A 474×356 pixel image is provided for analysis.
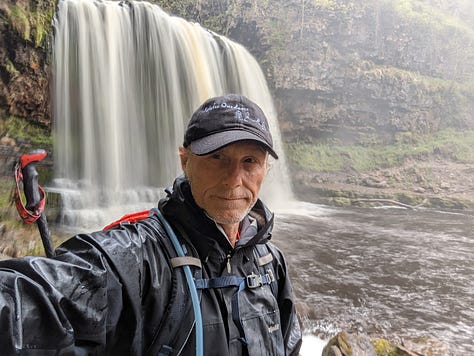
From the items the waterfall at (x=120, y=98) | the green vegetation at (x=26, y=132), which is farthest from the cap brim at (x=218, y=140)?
the green vegetation at (x=26, y=132)

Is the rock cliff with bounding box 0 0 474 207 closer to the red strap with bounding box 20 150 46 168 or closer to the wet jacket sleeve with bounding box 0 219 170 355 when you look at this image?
the red strap with bounding box 20 150 46 168

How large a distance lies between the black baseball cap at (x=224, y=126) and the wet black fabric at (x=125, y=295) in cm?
22

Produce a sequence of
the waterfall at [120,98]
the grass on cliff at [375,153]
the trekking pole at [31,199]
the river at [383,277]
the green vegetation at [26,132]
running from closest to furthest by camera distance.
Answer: the trekking pole at [31,199]
the river at [383,277]
the green vegetation at [26,132]
the waterfall at [120,98]
the grass on cliff at [375,153]

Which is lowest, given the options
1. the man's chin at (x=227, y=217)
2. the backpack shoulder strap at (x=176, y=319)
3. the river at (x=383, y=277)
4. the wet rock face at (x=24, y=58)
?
the river at (x=383, y=277)

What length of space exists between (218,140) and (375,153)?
66.7ft

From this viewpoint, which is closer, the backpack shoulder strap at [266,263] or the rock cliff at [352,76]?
the backpack shoulder strap at [266,263]

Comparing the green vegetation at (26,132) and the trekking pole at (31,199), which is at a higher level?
the green vegetation at (26,132)

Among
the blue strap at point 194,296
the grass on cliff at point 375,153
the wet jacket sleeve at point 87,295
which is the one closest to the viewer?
the wet jacket sleeve at point 87,295

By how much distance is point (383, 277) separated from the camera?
6.50 meters

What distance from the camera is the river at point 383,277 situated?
15.0 feet

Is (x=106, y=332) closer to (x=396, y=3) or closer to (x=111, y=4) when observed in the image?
(x=111, y=4)

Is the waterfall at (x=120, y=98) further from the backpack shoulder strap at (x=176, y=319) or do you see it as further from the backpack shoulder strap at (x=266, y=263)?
the backpack shoulder strap at (x=176, y=319)

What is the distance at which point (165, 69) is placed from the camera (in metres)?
11.5

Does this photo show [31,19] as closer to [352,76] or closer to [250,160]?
[250,160]
